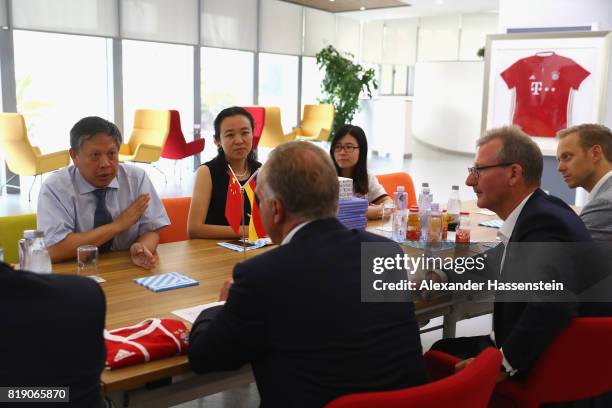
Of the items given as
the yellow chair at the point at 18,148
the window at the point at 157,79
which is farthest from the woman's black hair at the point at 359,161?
the window at the point at 157,79

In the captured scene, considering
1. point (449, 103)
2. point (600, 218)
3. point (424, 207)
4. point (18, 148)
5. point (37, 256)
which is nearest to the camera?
point (37, 256)

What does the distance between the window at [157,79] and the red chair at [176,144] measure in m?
1.02

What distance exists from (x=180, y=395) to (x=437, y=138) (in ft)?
43.9

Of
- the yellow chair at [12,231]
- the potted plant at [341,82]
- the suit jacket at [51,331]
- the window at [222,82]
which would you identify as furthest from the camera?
the potted plant at [341,82]

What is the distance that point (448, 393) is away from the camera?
1.25 m

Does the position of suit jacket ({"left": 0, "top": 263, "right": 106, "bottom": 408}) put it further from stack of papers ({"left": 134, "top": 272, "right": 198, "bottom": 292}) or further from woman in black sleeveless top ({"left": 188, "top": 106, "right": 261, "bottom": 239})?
woman in black sleeveless top ({"left": 188, "top": 106, "right": 261, "bottom": 239})

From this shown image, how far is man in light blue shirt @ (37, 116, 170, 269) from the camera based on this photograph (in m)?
2.48

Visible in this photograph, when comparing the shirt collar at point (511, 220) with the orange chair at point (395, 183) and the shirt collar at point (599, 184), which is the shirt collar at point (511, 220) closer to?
the shirt collar at point (599, 184)

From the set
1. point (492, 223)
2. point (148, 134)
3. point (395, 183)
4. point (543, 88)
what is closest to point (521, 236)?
point (492, 223)

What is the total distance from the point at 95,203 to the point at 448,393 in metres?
1.97

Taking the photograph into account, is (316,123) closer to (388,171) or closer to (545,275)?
(388,171)

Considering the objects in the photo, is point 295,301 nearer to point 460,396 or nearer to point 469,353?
point 460,396

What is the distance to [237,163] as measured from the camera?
11.3 ft

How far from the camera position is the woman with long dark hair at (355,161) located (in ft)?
13.0
